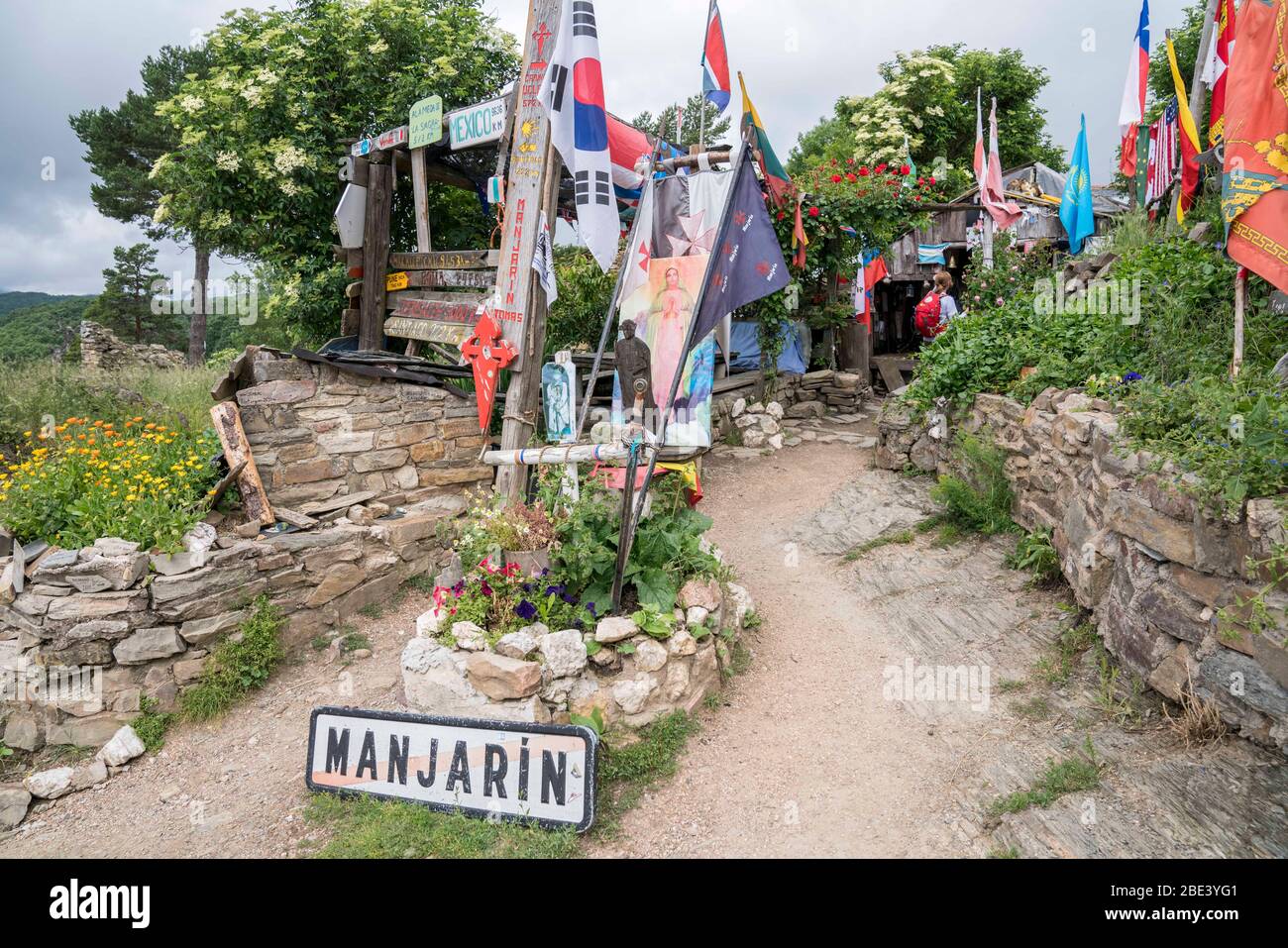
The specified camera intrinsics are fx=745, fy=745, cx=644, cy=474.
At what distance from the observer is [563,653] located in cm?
462

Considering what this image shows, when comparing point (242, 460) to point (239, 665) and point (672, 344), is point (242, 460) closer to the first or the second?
point (239, 665)

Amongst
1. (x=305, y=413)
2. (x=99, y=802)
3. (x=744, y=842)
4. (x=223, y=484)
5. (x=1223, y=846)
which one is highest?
(x=305, y=413)

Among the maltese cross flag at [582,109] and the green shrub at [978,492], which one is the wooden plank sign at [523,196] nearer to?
the maltese cross flag at [582,109]

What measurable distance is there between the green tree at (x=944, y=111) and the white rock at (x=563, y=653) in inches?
861

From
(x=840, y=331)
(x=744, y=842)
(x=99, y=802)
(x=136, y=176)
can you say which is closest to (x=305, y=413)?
(x=99, y=802)

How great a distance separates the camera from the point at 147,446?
6.60 metres

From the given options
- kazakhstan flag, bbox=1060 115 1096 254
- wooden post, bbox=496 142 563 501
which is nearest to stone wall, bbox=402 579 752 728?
wooden post, bbox=496 142 563 501

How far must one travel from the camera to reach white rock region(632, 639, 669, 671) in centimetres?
477

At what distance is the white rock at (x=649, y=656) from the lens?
477 centimetres

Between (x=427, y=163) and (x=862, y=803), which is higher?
(x=427, y=163)

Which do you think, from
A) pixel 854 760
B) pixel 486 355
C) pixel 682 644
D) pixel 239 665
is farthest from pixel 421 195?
pixel 854 760

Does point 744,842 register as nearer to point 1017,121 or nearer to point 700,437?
point 700,437

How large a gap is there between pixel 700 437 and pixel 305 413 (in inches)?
170

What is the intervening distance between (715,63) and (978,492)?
5.04 meters
